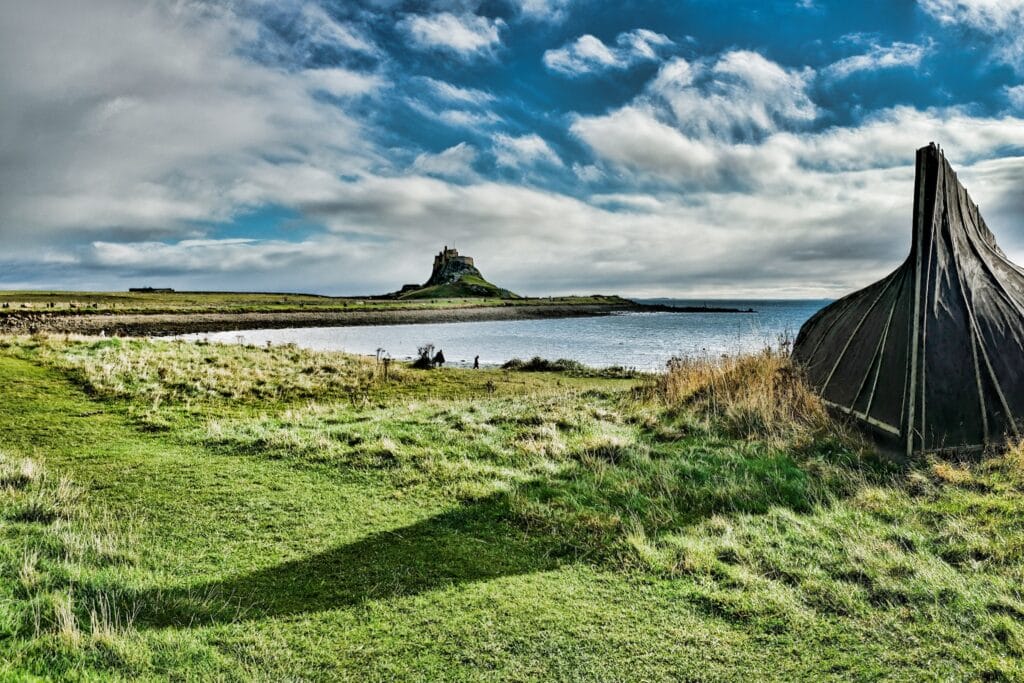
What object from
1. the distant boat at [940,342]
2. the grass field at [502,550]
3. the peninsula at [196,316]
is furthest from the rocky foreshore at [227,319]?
the distant boat at [940,342]

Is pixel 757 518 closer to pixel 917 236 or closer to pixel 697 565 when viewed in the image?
pixel 697 565

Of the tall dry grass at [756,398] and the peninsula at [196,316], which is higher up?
the peninsula at [196,316]

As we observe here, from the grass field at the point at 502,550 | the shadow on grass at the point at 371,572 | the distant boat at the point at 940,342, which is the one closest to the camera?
the grass field at the point at 502,550

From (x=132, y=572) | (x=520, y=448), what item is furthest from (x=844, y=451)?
(x=132, y=572)

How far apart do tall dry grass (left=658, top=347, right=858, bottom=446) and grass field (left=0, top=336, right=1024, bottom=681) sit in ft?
0.38

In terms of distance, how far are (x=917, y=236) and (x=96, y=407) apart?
18.6 metres

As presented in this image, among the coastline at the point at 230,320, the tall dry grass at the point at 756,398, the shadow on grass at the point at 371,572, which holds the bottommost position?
the shadow on grass at the point at 371,572

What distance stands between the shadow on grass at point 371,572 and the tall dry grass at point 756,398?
6449 millimetres

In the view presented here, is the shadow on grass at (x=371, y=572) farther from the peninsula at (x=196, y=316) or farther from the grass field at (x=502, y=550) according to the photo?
the peninsula at (x=196, y=316)

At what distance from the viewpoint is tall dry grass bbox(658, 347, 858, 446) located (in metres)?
11.6

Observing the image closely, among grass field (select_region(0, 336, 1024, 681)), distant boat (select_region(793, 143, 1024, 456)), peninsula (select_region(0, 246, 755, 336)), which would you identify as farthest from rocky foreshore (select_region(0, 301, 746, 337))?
distant boat (select_region(793, 143, 1024, 456))

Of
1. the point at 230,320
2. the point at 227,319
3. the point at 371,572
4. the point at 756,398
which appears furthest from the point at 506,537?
the point at 227,319

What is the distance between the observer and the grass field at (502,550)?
15.1 feet

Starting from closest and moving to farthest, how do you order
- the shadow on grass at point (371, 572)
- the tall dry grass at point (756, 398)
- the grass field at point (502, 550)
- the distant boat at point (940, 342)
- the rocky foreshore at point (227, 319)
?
the grass field at point (502, 550) < the shadow on grass at point (371, 572) < the distant boat at point (940, 342) < the tall dry grass at point (756, 398) < the rocky foreshore at point (227, 319)
